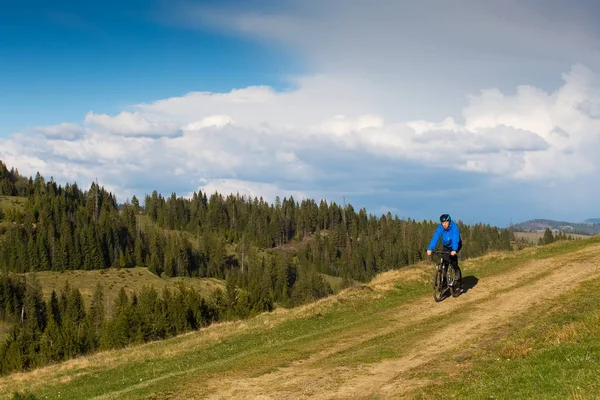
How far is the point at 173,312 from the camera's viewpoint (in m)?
116

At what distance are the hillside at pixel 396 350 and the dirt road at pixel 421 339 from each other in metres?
0.05

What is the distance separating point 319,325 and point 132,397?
10864 mm

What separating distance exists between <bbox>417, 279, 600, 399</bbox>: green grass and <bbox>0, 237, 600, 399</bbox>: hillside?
3 cm

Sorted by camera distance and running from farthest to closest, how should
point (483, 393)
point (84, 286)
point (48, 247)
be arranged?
Result: point (48, 247)
point (84, 286)
point (483, 393)

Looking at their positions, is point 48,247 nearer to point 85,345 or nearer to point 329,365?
point 85,345

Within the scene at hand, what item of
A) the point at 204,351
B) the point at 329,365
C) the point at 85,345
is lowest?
the point at 85,345

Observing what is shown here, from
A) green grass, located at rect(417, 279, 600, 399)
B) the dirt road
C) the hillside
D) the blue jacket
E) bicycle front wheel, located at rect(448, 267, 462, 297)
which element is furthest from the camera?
bicycle front wheel, located at rect(448, 267, 462, 297)

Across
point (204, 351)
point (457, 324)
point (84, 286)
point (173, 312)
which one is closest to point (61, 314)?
point (84, 286)

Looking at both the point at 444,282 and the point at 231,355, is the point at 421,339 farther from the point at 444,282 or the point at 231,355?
the point at 231,355

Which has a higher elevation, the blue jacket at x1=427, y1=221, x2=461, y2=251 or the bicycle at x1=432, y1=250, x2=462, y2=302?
the blue jacket at x1=427, y1=221, x2=461, y2=251

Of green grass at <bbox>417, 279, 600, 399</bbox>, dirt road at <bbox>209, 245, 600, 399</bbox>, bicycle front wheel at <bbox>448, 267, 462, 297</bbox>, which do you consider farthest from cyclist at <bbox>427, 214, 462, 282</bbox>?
green grass at <bbox>417, 279, 600, 399</bbox>

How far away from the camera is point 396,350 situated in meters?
16.0

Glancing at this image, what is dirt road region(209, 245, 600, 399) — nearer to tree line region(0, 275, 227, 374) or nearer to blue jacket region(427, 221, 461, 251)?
blue jacket region(427, 221, 461, 251)

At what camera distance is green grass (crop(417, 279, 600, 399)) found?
1017cm
